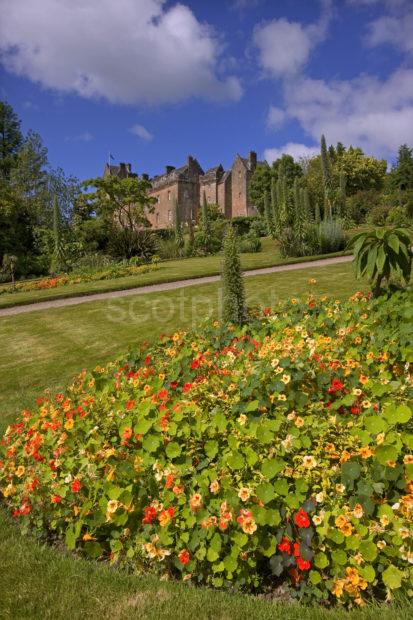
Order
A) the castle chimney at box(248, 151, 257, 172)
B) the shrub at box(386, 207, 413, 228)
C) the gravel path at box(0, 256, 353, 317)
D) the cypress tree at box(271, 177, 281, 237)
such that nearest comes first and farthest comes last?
the gravel path at box(0, 256, 353, 317), the cypress tree at box(271, 177, 281, 237), the shrub at box(386, 207, 413, 228), the castle chimney at box(248, 151, 257, 172)

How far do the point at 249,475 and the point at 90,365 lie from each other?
473 centimetres

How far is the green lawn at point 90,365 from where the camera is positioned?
2289 millimetres

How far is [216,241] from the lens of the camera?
28.6 metres

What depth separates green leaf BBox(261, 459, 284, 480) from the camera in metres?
2.59

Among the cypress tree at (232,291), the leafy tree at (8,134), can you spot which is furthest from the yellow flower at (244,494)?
the leafy tree at (8,134)

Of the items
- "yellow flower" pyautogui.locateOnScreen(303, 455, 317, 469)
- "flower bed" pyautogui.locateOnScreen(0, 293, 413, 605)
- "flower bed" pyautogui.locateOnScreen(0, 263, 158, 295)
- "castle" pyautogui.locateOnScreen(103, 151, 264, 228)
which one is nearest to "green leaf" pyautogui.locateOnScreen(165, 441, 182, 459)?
"flower bed" pyautogui.locateOnScreen(0, 293, 413, 605)

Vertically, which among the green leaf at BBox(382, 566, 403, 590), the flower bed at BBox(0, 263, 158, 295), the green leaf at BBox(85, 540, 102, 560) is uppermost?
the flower bed at BBox(0, 263, 158, 295)

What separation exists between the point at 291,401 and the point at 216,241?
2595 centimetres

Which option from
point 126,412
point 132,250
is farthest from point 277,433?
point 132,250

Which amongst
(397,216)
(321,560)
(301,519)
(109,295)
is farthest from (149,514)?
(397,216)

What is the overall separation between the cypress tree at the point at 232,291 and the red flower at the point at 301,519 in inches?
169

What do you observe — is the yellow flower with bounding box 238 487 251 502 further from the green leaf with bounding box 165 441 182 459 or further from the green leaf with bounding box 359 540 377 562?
the green leaf with bounding box 359 540 377 562

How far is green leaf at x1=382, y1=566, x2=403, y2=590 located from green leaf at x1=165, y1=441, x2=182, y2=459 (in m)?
1.42

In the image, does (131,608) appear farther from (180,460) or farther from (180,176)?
(180,176)
